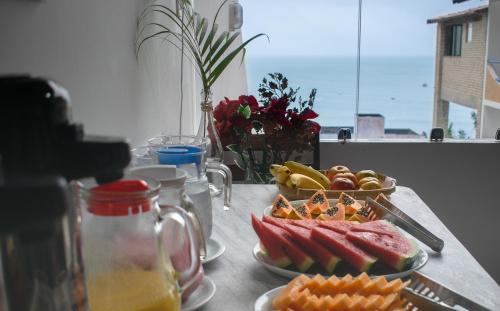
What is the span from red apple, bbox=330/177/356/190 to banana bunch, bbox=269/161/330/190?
0.13 ft

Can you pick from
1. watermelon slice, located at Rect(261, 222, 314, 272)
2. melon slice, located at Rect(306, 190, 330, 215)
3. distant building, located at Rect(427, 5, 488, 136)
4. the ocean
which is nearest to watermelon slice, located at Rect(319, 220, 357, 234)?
watermelon slice, located at Rect(261, 222, 314, 272)

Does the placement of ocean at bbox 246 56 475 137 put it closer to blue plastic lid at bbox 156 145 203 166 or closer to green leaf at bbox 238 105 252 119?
green leaf at bbox 238 105 252 119

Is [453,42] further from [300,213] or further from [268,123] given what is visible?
[300,213]

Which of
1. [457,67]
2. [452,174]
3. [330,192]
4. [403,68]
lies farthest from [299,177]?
[457,67]

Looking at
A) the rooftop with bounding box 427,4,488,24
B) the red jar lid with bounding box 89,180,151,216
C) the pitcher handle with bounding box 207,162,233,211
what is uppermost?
the rooftop with bounding box 427,4,488,24

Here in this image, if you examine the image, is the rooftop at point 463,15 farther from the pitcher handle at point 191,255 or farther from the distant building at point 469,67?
the pitcher handle at point 191,255

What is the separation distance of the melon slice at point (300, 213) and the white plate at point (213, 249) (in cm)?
25

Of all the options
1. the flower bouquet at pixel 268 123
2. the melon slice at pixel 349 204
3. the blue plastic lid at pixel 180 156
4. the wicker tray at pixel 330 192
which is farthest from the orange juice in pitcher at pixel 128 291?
the flower bouquet at pixel 268 123

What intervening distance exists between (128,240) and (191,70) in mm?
2302

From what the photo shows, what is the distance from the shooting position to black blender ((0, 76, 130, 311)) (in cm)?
37

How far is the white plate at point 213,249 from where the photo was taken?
1177 millimetres

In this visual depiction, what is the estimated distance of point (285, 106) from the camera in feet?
6.57

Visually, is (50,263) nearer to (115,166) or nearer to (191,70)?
(115,166)

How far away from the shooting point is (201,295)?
99 centimetres
